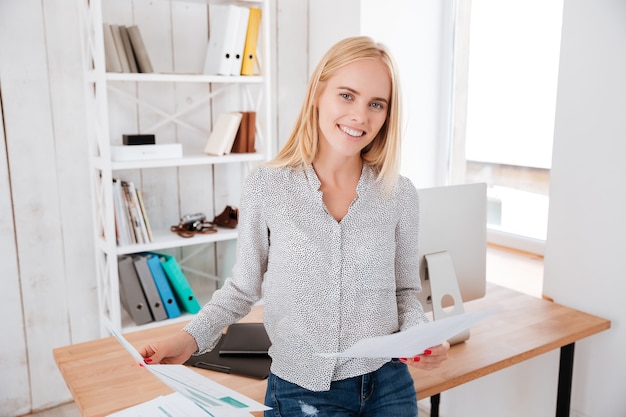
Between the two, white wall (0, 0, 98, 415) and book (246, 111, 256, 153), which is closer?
white wall (0, 0, 98, 415)

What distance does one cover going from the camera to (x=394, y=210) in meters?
1.35

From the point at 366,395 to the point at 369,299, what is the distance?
0.20m

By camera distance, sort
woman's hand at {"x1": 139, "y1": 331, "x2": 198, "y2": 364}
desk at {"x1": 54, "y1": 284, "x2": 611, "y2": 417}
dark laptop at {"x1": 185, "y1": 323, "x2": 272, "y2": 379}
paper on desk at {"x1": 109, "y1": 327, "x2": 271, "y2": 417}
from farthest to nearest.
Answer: dark laptop at {"x1": 185, "y1": 323, "x2": 272, "y2": 379} → desk at {"x1": 54, "y1": 284, "x2": 611, "y2": 417} → woman's hand at {"x1": 139, "y1": 331, "x2": 198, "y2": 364} → paper on desk at {"x1": 109, "y1": 327, "x2": 271, "y2": 417}

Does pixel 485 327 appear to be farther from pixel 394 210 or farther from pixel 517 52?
pixel 517 52

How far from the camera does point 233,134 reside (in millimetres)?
2578

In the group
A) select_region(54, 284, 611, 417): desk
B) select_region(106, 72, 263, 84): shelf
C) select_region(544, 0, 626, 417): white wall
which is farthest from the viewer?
select_region(106, 72, 263, 84): shelf

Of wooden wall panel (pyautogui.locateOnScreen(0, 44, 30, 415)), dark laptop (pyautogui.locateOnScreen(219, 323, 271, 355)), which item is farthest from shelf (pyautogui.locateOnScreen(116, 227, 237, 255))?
dark laptop (pyautogui.locateOnScreen(219, 323, 271, 355))

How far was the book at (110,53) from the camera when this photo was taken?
2.29 meters

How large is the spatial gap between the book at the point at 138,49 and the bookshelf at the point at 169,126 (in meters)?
0.05

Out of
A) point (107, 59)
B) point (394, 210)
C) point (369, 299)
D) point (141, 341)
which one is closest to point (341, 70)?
point (394, 210)

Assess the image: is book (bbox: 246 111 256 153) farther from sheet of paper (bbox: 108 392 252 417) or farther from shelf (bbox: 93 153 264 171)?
sheet of paper (bbox: 108 392 252 417)

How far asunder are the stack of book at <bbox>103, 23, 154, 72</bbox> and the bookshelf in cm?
5

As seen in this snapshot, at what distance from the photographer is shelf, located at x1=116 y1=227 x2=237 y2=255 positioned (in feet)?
7.82

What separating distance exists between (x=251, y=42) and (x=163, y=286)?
1131 mm
